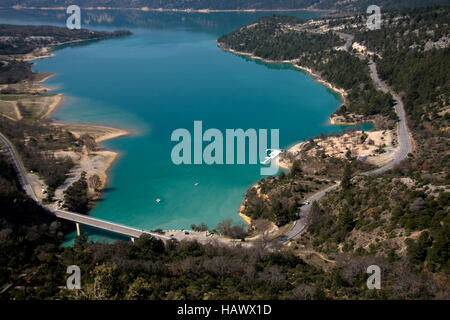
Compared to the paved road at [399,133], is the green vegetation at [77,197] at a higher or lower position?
lower

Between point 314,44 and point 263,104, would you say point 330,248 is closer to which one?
point 263,104

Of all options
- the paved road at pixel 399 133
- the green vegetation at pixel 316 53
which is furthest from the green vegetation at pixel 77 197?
the green vegetation at pixel 316 53

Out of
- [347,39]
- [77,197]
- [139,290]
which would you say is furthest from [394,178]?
[347,39]

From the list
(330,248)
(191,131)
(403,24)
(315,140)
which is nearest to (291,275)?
(330,248)

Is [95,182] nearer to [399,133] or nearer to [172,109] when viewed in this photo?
[172,109]

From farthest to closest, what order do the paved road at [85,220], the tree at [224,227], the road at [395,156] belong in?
the paved road at [85,220] → the tree at [224,227] → the road at [395,156]

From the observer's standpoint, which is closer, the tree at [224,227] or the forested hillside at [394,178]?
the forested hillside at [394,178]

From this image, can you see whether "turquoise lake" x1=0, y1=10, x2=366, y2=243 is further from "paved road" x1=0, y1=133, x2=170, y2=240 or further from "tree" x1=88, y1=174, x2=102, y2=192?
"paved road" x1=0, y1=133, x2=170, y2=240

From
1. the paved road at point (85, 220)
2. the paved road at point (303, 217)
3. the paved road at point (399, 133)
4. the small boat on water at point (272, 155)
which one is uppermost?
the paved road at point (399, 133)

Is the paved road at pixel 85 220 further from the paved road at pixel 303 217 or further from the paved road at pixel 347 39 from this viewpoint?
the paved road at pixel 347 39

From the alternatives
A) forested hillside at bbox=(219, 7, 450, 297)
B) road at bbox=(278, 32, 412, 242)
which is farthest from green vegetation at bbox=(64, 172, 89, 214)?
road at bbox=(278, 32, 412, 242)
